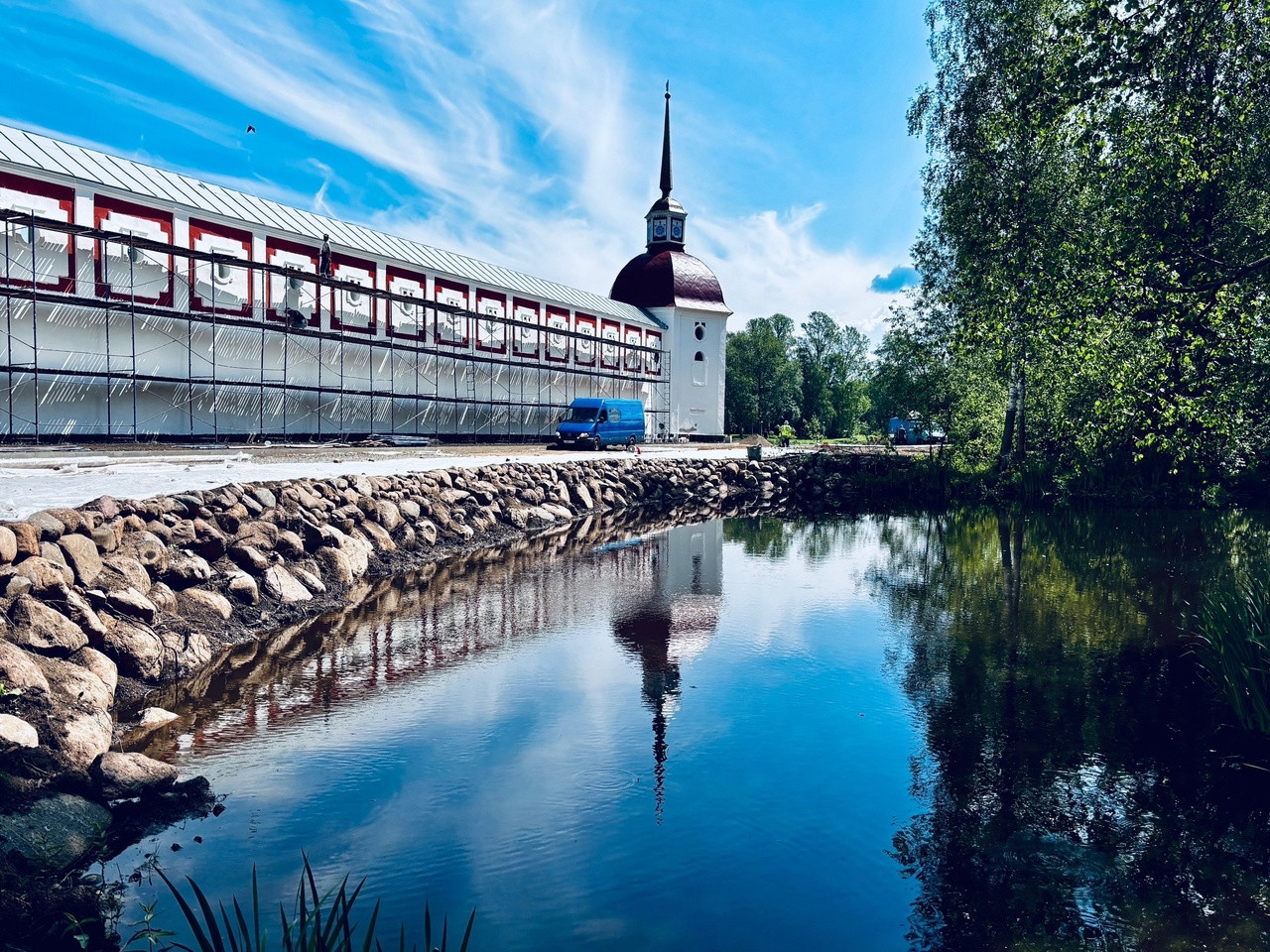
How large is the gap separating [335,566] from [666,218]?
46544mm

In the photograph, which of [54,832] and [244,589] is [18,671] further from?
[244,589]

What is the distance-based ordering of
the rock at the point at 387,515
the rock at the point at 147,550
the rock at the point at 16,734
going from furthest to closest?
1. the rock at the point at 387,515
2. the rock at the point at 147,550
3. the rock at the point at 16,734

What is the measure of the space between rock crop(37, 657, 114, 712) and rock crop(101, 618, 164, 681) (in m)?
0.72

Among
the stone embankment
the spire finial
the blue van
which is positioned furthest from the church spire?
the stone embankment

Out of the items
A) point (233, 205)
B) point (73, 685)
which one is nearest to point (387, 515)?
point (73, 685)

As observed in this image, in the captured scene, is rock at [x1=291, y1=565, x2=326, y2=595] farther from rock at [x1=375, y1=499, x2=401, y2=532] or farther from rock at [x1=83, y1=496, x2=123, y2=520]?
rock at [x1=375, y1=499, x2=401, y2=532]

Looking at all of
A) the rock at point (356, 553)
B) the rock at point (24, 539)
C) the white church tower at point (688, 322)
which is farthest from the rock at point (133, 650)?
the white church tower at point (688, 322)

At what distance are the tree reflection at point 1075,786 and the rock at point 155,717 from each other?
531 cm

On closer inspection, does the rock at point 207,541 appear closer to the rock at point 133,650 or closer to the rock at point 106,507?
the rock at point 106,507

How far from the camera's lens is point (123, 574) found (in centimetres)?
793

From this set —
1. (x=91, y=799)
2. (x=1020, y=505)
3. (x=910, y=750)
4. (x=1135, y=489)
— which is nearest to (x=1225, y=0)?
(x=910, y=750)

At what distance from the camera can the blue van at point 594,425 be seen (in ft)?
105

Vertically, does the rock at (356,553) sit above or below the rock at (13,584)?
below

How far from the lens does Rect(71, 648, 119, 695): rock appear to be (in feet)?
21.1
